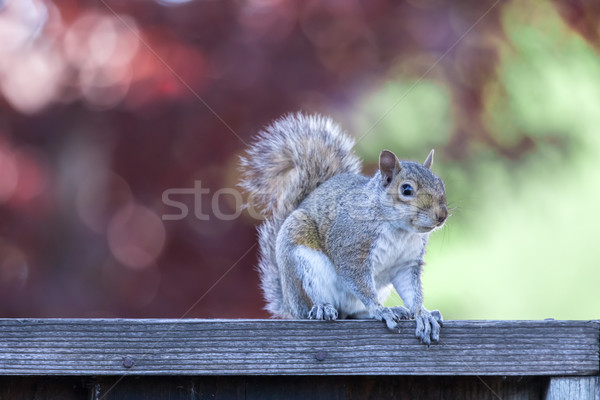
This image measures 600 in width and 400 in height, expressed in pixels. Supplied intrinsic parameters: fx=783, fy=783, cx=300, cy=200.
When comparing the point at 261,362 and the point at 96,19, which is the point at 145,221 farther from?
the point at 261,362

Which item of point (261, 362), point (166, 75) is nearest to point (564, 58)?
point (166, 75)

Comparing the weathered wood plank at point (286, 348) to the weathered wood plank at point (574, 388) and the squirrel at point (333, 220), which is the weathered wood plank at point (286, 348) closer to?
the weathered wood plank at point (574, 388)

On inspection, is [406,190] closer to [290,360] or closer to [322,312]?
[322,312]

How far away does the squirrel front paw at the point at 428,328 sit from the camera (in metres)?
1.86

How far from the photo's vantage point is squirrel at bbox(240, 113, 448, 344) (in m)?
2.48

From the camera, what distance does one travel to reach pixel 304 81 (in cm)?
289

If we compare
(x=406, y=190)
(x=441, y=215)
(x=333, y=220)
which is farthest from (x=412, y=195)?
(x=333, y=220)

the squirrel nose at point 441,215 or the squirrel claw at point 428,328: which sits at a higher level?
the squirrel nose at point 441,215

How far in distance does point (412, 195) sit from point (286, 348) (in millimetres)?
879

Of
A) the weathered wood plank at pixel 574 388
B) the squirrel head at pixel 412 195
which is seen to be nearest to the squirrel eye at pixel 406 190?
the squirrel head at pixel 412 195

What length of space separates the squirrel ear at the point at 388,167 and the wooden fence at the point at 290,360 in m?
0.82

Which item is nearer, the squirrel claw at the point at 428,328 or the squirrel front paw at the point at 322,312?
the squirrel claw at the point at 428,328

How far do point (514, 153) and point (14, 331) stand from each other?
2257 millimetres

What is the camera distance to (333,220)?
2.66 meters
